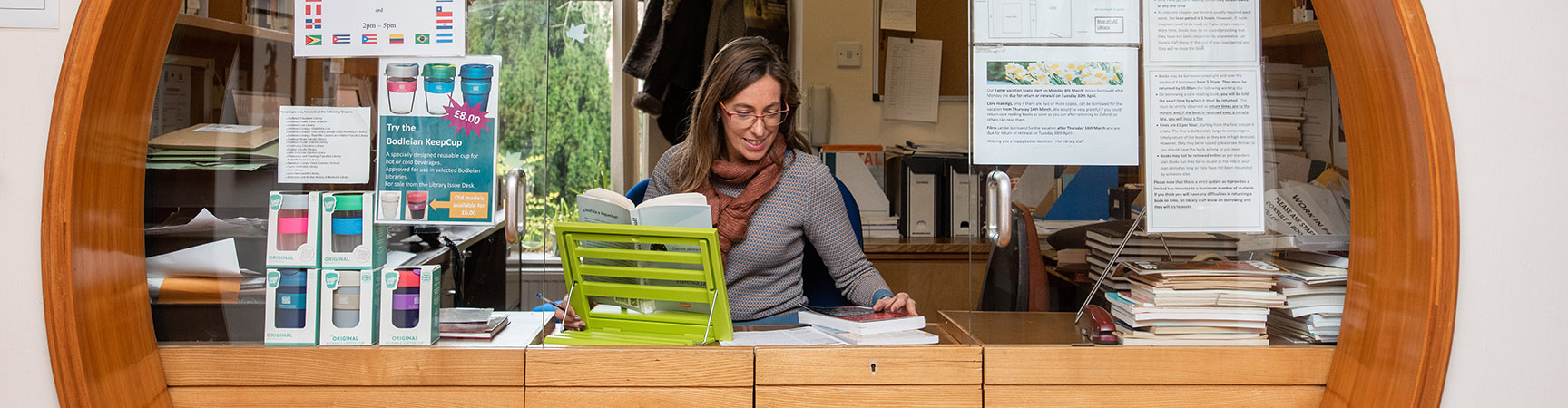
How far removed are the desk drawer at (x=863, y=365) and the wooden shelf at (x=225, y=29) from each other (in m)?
1.10

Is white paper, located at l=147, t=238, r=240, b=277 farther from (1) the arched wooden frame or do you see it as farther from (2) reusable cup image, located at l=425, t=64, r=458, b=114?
(2) reusable cup image, located at l=425, t=64, r=458, b=114

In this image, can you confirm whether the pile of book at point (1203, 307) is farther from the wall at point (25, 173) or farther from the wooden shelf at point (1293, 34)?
the wall at point (25, 173)

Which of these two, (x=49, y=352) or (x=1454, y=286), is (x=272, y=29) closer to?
(x=49, y=352)

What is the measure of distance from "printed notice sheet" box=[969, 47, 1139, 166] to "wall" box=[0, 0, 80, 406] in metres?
1.66

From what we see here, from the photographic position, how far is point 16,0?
183 centimetres

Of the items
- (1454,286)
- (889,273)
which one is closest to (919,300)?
(889,273)

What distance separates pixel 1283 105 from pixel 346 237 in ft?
5.98

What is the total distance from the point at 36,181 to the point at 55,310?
231mm

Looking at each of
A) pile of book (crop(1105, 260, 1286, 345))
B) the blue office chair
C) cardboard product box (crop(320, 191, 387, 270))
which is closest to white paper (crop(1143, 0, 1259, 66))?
pile of book (crop(1105, 260, 1286, 345))

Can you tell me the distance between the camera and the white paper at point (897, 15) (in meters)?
4.16

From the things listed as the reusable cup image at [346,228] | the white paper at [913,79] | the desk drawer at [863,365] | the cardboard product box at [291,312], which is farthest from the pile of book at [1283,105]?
the white paper at [913,79]

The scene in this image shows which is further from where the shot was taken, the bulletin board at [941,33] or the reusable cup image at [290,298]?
the bulletin board at [941,33]

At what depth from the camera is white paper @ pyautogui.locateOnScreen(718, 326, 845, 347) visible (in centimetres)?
197

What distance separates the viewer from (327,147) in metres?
2.00
